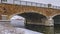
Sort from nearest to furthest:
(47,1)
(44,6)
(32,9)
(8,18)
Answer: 1. (8,18)
2. (32,9)
3. (44,6)
4. (47,1)

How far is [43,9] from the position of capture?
3353 centimetres

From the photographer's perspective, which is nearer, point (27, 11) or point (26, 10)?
point (26, 10)

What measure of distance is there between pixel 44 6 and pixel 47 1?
16.5 feet

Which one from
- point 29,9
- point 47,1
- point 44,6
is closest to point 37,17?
point 47,1

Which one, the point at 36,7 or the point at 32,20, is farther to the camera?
the point at 32,20

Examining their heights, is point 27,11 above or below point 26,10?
below

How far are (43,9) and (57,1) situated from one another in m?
7.47

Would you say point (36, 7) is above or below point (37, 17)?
above

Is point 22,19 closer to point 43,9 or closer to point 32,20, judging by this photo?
point 32,20

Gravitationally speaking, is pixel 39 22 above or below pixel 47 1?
below

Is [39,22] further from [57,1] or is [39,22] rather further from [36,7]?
[36,7]

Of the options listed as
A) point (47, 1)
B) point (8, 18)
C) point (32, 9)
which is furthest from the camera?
point (47, 1)

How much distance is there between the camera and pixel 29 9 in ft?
105

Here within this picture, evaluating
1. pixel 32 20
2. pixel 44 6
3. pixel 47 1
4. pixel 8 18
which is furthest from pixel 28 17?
pixel 8 18
